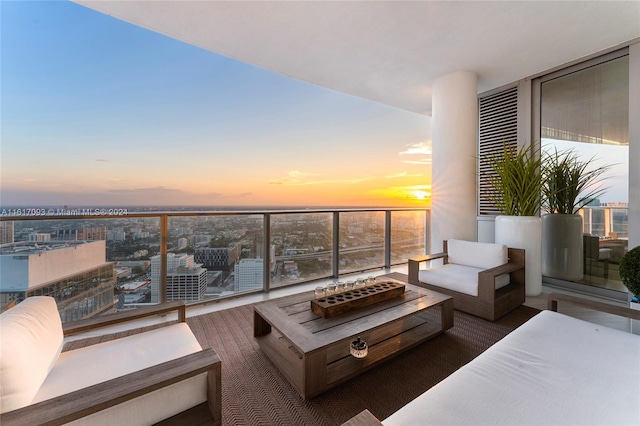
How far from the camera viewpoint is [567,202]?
11.6 feet

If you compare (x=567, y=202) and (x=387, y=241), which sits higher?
(x=567, y=202)

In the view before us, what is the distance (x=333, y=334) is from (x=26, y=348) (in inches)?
54.4

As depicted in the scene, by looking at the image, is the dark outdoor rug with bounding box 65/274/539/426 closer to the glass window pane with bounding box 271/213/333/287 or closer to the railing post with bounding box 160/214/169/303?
the railing post with bounding box 160/214/169/303

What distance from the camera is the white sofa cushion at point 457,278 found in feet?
8.87

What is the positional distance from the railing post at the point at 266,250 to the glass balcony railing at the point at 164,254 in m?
0.01

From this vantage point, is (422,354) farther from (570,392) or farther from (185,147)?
(185,147)

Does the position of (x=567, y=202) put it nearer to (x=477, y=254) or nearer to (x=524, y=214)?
(x=524, y=214)

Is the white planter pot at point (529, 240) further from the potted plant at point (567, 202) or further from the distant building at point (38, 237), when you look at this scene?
the distant building at point (38, 237)

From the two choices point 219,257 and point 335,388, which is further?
point 219,257

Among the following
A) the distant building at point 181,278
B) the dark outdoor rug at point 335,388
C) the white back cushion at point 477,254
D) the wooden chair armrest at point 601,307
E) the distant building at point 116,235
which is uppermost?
the distant building at point 116,235

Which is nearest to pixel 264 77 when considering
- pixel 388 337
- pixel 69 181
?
pixel 69 181

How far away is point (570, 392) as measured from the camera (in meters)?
1.06

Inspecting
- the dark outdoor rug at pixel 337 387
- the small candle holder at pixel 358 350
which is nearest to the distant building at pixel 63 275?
the dark outdoor rug at pixel 337 387

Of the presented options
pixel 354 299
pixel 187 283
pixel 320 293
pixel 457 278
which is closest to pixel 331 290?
pixel 320 293
